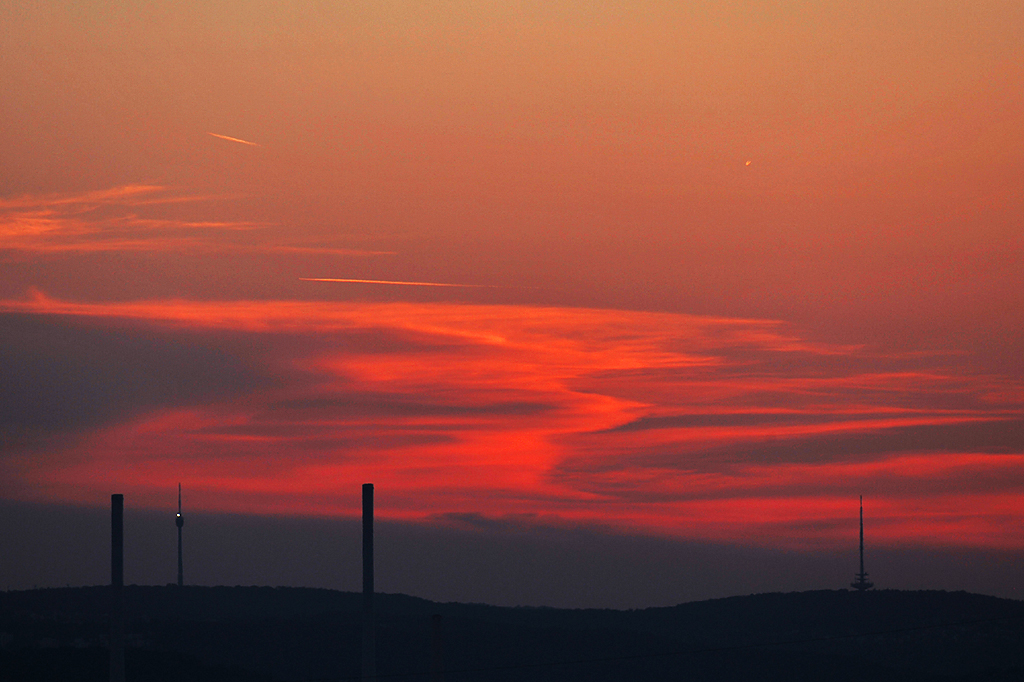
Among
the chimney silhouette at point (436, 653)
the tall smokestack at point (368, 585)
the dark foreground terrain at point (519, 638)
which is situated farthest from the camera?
the dark foreground terrain at point (519, 638)

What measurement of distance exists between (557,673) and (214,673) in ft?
128

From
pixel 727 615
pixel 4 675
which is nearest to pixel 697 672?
pixel 727 615

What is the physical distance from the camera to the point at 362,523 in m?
67.4

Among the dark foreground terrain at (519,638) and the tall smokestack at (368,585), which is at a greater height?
the tall smokestack at (368,585)

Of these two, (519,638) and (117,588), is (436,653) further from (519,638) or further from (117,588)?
(519,638)

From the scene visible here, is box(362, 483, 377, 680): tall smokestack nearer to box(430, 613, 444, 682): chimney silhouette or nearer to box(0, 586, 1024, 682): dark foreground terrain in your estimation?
box(430, 613, 444, 682): chimney silhouette

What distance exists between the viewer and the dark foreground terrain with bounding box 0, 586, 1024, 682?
335 feet

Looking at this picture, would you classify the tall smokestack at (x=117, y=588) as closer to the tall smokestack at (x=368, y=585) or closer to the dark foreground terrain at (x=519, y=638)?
the tall smokestack at (x=368, y=585)

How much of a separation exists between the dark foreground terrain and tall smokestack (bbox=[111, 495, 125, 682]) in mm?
26920

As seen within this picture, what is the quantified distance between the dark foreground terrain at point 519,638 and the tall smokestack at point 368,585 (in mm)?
29377

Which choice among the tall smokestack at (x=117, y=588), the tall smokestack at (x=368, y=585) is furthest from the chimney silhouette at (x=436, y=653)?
the tall smokestack at (x=117, y=588)

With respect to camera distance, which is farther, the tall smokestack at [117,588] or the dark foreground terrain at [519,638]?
the dark foreground terrain at [519,638]

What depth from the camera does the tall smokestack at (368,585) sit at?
6556cm

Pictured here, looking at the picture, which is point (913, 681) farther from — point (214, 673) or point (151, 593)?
point (151, 593)
